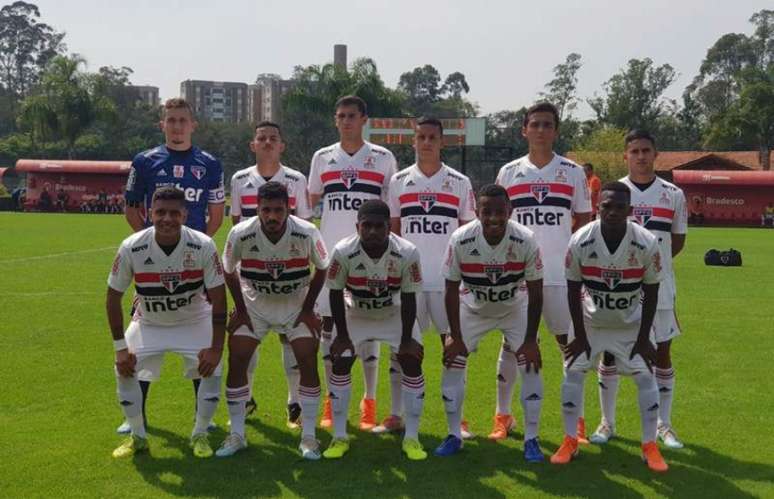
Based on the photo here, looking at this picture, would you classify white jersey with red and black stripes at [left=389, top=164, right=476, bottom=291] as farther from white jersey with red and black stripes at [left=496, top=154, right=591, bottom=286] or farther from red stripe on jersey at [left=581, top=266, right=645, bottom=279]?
red stripe on jersey at [left=581, top=266, right=645, bottom=279]

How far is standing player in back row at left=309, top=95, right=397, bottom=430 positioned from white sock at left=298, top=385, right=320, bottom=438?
2.54ft

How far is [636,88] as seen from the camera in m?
68.8

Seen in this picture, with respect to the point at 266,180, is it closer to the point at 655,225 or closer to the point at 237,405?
the point at 237,405

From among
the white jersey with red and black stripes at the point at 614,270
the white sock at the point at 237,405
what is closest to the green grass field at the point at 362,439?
the white sock at the point at 237,405

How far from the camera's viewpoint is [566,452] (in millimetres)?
5172

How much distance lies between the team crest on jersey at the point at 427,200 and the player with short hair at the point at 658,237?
1.40 metres

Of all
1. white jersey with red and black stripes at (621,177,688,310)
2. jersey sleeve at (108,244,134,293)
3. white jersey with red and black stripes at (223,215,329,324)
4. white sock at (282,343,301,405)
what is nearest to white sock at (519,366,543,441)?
white jersey with red and black stripes at (621,177,688,310)

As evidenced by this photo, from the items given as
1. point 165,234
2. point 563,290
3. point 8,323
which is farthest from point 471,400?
point 8,323

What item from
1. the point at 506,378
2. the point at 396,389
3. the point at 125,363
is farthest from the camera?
the point at 396,389

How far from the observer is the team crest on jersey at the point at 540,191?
225 inches

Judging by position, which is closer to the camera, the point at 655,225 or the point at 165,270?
the point at 165,270

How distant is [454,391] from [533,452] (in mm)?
648

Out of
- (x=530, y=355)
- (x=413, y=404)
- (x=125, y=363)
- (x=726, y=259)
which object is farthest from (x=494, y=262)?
(x=726, y=259)

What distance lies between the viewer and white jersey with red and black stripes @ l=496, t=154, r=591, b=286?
5.71 m
